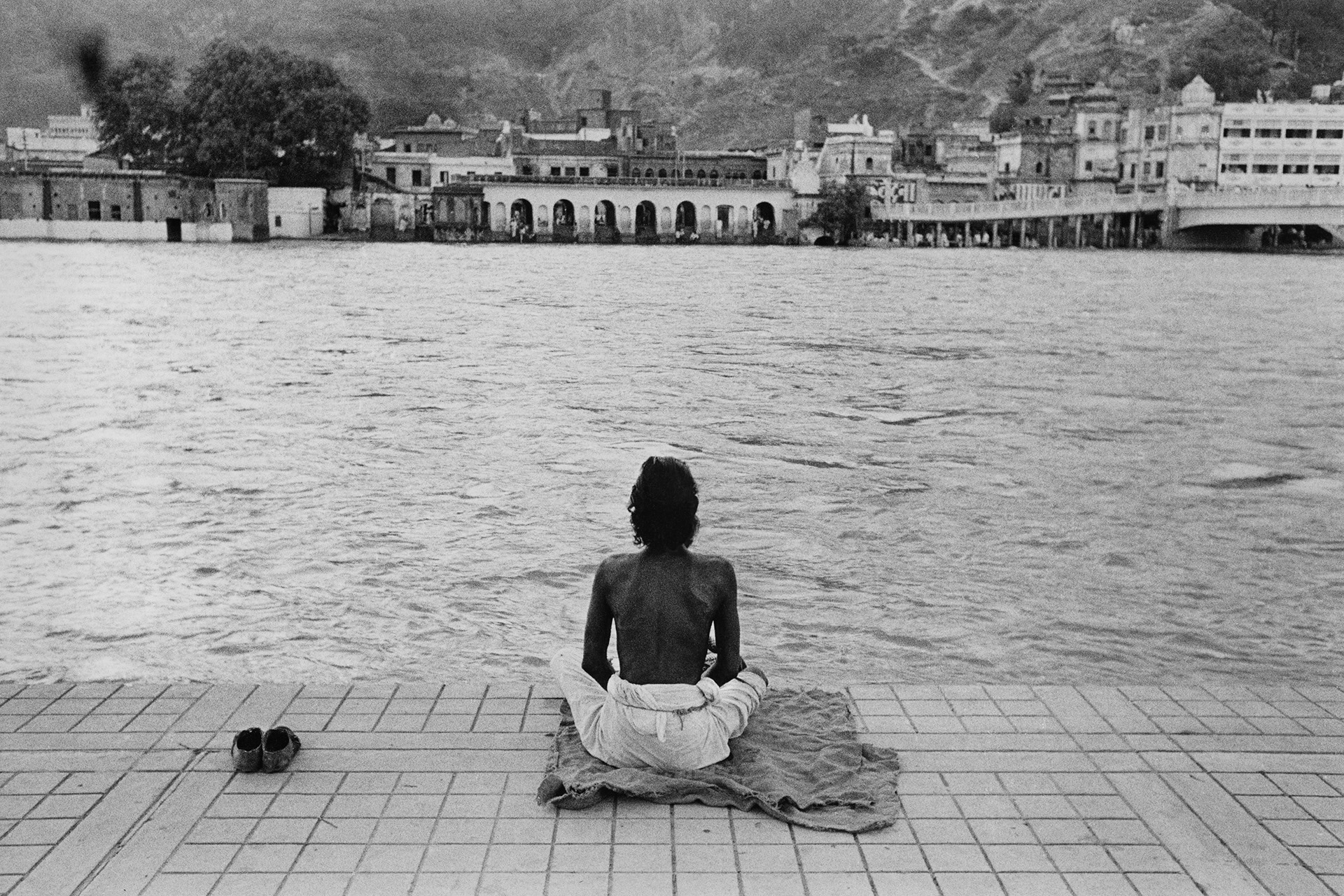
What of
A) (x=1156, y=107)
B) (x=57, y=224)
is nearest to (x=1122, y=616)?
(x=57, y=224)

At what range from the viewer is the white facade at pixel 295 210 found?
72625 mm

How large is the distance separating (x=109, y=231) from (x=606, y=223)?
2910 cm

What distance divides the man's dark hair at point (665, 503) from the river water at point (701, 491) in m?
2.44

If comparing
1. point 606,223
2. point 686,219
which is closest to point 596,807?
point 606,223

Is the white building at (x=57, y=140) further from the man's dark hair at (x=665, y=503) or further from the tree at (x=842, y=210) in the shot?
the man's dark hair at (x=665, y=503)

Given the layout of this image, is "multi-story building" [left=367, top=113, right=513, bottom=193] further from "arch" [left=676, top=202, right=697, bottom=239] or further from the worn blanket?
the worn blanket

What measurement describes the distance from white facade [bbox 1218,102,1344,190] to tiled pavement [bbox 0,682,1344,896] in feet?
282

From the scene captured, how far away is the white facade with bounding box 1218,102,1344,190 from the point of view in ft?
276

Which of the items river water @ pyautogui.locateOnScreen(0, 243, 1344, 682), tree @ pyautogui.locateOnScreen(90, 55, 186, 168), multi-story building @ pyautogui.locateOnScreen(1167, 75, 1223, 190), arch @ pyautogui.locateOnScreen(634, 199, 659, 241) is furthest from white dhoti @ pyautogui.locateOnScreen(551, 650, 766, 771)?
multi-story building @ pyautogui.locateOnScreen(1167, 75, 1223, 190)

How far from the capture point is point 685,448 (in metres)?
13.9

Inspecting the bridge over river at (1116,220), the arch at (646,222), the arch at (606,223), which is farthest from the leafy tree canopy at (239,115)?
the bridge over river at (1116,220)

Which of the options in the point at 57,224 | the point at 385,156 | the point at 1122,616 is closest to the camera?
the point at 1122,616

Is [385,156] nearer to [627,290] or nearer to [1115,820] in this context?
[627,290]

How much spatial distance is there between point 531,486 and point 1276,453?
7.58 m
